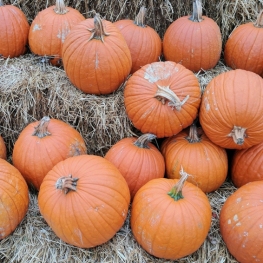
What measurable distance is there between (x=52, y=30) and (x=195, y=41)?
1.18m

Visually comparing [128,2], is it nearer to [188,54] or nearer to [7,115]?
[188,54]

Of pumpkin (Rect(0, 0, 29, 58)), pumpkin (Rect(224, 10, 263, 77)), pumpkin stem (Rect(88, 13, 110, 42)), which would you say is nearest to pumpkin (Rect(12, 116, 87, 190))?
pumpkin stem (Rect(88, 13, 110, 42))

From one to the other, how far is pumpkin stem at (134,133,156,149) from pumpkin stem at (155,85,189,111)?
276mm

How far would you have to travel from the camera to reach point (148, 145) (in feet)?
9.83

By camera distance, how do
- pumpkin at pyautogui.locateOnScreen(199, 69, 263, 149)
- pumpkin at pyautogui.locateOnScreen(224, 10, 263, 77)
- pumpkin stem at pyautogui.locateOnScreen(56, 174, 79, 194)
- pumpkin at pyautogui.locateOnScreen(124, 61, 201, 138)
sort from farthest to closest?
1. pumpkin at pyautogui.locateOnScreen(224, 10, 263, 77)
2. pumpkin at pyautogui.locateOnScreen(124, 61, 201, 138)
3. pumpkin at pyautogui.locateOnScreen(199, 69, 263, 149)
4. pumpkin stem at pyautogui.locateOnScreen(56, 174, 79, 194)

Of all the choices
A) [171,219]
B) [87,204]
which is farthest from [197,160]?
[87,204]

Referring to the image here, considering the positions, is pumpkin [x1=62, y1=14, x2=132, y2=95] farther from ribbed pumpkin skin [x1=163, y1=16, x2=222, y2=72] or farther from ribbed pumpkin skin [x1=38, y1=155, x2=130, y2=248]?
ribbed pumpkin skin [x1=38, y1=155, x2=130, y2=248]

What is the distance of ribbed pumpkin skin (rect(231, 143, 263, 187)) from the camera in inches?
115

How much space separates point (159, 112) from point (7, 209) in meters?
1.21

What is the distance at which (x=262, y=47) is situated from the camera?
127 inches

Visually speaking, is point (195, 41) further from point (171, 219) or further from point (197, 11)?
point (171, 219)

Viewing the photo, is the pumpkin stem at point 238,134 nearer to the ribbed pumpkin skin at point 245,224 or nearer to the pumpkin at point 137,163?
the ribbed pumpkin skin at point 245,224

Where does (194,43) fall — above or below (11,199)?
above

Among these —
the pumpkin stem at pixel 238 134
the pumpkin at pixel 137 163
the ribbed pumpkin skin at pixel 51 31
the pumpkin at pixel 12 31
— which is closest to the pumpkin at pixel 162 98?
the pumpkin at pixel 137 163
